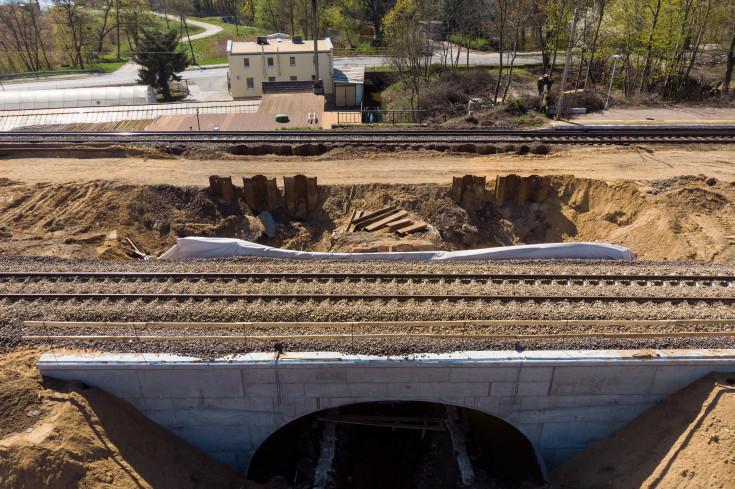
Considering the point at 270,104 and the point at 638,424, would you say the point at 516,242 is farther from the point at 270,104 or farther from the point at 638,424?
the point at 270,104

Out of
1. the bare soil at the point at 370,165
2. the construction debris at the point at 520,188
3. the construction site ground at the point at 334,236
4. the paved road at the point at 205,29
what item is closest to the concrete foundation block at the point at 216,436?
the construction site ground at the point at 334,236

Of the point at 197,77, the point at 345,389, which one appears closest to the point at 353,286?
the point at 345,389

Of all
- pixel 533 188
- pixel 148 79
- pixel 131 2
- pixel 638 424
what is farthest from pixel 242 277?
pixel 131 2

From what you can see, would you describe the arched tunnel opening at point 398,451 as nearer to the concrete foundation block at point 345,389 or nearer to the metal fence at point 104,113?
the concrete foundation block at point 345,389

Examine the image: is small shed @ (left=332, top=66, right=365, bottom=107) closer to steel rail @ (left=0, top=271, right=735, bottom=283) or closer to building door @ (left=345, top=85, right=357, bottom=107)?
building door @ (left=345, top=85, right=357, bottom=107)

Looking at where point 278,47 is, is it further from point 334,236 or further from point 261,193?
point 334,236

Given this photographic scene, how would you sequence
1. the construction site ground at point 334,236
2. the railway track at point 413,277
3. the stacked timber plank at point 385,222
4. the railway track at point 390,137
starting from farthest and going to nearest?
the railway track at point 390,137
the stacked timber plank at point 385,222
the railway track at point 413,277
the construction site ground at point 334,236

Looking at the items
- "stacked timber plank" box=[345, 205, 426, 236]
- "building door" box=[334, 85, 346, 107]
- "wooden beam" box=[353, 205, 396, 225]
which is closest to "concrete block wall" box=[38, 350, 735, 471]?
"stacked timber plank" box=[345, 205, 426, 236]
